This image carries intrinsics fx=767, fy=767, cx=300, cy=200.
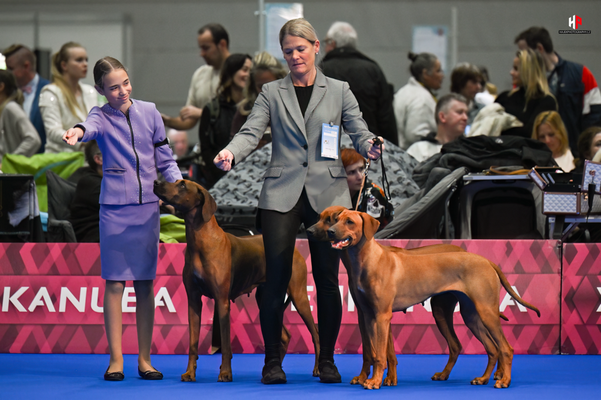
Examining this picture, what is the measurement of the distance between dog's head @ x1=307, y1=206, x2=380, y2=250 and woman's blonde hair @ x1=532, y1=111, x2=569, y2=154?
3.36m

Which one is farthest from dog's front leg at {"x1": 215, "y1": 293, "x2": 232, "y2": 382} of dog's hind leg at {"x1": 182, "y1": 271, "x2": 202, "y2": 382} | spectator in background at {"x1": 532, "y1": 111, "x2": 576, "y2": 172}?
spectator in background at {"x1": 532, "y1": 111, "x2": 576, "y2": 172}

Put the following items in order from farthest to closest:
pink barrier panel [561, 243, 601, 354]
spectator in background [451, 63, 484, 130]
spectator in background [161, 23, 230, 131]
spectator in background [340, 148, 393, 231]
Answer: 1. spectator in background [451, 63, 484, 130]
2. spectator in background [161, 23, 230, 131]
3. spectator in background [340, 148, 393, 231]
4. pink barrier panel [561, 243, 601, 354]

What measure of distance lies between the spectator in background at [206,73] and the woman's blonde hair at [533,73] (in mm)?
2876

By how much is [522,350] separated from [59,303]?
308 centimetres

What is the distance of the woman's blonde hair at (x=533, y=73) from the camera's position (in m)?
6.98

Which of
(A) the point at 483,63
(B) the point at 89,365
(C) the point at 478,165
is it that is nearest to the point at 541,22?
(A) the point at 483,63

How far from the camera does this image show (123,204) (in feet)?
13.3

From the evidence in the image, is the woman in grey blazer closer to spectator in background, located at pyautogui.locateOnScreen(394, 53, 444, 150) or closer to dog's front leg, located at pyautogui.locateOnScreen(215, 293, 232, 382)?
dog's front leg, located at pyautogui.locateOnScreen(215, 293, 232, 382)

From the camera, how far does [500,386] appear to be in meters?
3.85

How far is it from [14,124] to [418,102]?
3971mm

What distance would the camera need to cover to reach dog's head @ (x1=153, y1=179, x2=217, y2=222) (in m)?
3.95

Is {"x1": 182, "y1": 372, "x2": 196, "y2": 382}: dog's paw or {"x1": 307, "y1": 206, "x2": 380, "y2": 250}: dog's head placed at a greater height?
{"x1": 307, "y1": 206, "x2": 380, "y2": 250}: dog's head

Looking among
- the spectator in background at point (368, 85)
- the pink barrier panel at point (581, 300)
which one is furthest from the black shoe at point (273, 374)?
the spectator in background at point (368, 85)

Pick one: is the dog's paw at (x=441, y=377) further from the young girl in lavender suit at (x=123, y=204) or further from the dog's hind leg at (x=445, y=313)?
the young girl in lavender suit at (x=123, y=204)
